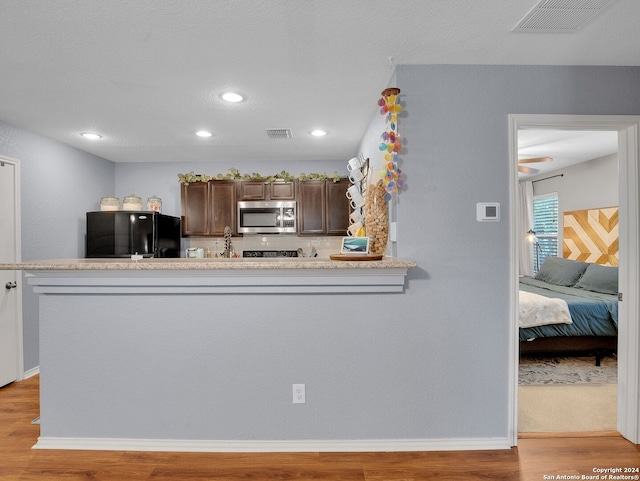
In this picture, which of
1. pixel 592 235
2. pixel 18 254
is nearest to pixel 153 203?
pixel 18 254

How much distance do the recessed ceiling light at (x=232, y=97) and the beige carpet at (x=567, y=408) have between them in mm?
3017

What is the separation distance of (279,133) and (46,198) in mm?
2475

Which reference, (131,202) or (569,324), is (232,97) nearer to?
(131,202)

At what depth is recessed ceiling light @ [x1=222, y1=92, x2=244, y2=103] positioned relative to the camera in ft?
8.37

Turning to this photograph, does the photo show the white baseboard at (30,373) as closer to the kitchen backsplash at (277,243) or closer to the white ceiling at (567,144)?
the kitchen backsplash at (277,243)

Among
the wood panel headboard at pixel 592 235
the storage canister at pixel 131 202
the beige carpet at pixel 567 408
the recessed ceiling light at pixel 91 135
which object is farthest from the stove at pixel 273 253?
the wood panel headboard at pixel 592 235

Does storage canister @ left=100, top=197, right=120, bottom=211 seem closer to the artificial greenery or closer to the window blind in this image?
the artificial greenery

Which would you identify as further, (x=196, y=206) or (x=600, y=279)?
(x=196, y=206)

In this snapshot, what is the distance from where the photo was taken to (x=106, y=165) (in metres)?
4.68

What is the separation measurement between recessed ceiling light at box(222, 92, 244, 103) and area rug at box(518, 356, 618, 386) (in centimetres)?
330

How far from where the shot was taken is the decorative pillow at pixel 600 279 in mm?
3920

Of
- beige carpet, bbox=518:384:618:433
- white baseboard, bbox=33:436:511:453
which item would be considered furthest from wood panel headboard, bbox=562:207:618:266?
white baseboard, bbox=33:436:511:453

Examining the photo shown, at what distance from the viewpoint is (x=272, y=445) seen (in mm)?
2121

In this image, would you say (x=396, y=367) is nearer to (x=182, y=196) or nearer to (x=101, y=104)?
(x=101, y=104)
